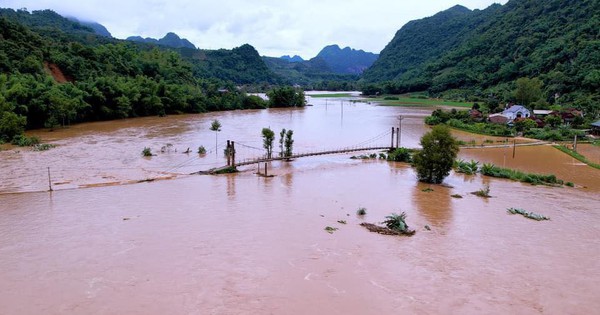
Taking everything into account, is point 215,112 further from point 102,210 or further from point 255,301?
point 255,301

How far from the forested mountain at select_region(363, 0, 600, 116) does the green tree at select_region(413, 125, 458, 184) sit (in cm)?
3106

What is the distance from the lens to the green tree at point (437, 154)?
69.4ft

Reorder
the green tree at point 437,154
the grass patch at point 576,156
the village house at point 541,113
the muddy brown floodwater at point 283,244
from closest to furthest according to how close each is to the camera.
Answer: the muddy brown floodwater at point 283,244 < the green tree at point 437,154 < the grass patch at point 576,156 < the village house at point 541,113

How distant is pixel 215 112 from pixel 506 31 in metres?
56.5

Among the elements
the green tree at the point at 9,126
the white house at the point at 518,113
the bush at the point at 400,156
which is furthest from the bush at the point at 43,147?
the white house at the point at 518,113

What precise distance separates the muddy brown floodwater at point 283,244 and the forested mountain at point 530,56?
34101 millimetres

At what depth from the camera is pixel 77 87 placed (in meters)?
41.4

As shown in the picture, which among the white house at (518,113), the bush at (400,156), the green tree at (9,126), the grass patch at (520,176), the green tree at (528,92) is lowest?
the grass patch at (520,176)

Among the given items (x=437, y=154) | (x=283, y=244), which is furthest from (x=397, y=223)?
(x=437, y=154)

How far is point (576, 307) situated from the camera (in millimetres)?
10344

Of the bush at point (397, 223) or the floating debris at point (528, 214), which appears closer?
the bush at point (397, 223)

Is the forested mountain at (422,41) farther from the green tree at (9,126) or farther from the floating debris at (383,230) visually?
the floating debris at (383,230)

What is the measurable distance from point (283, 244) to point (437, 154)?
35.7 feet

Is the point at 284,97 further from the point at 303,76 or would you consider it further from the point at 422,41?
the point at 303,76
